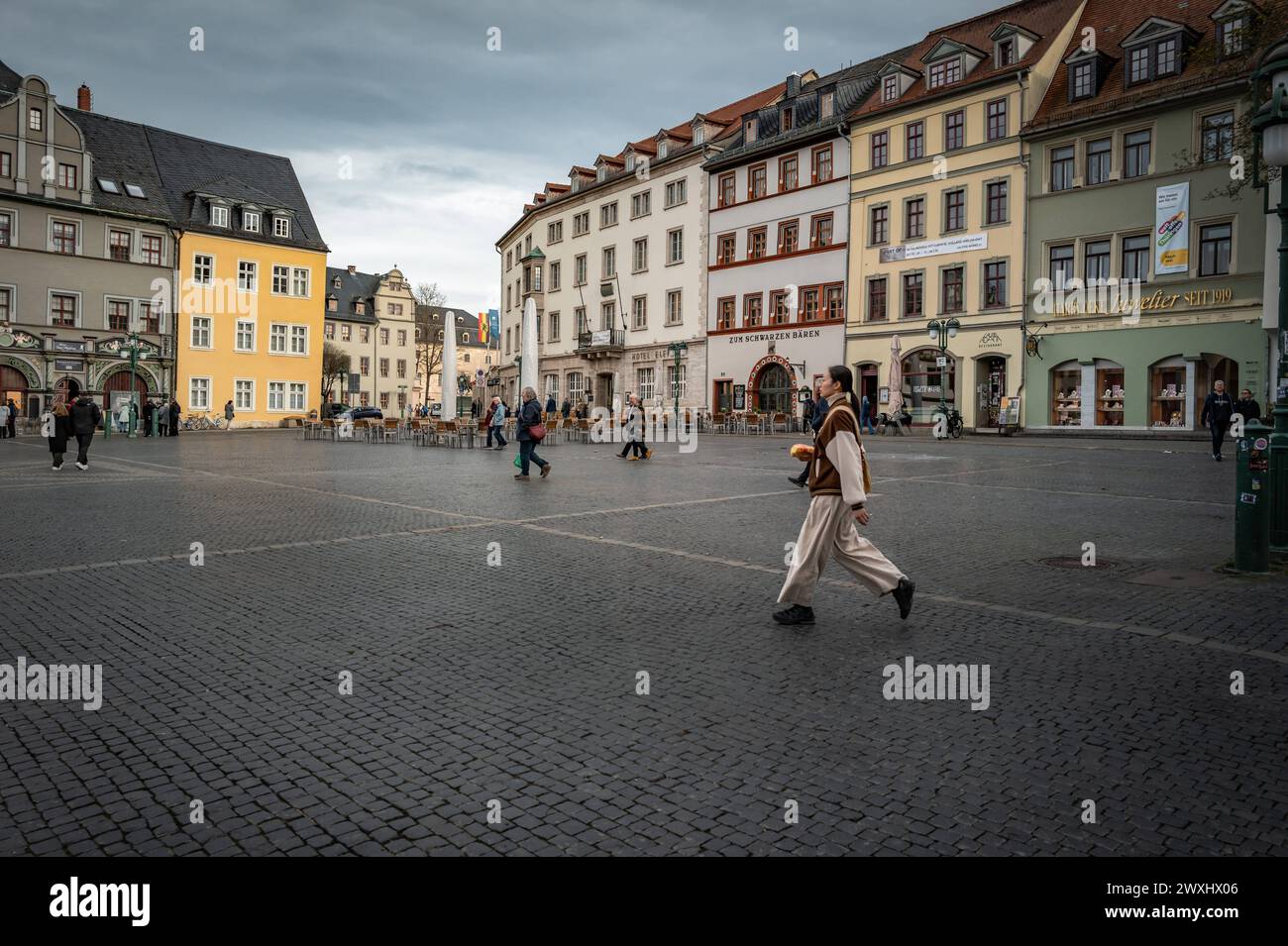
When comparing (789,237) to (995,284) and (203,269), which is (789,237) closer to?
(995,284)

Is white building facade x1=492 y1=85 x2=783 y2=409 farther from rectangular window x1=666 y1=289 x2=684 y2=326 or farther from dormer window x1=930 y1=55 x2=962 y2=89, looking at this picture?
dormer window x1=930 y1=55 x2=962 y2=89

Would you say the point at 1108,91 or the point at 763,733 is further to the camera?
the point at 1108,91

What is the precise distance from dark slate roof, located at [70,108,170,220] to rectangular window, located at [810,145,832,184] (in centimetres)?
3583

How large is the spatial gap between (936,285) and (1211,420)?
20228 mm

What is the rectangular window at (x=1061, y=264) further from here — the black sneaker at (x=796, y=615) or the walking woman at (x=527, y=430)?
the black sneaker at (x=796, y=615)

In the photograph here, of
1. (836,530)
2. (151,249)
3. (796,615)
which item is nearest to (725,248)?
(151,249)

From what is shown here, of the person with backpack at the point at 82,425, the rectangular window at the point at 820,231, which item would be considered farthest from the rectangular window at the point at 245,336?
the person with backpack at the point at 82,425

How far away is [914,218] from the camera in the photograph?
42344 mm

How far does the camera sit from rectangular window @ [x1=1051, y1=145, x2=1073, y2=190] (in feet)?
121

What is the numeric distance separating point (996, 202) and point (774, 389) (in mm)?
14128

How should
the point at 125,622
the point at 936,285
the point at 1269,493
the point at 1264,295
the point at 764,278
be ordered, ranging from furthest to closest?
1. the point at 764,278
2. the point at 936,285
3. the point at 1264,295
4. the point at 1269,493
5. the point at 125,622
